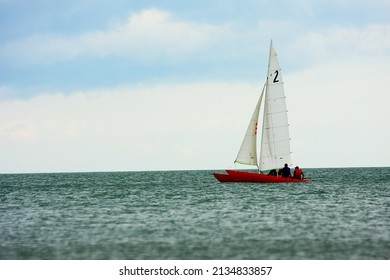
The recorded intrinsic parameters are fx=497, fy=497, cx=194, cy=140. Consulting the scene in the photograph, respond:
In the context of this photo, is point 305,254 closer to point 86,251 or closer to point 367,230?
point 367,230

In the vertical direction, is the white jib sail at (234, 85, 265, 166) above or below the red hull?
above

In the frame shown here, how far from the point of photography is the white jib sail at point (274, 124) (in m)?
50.0

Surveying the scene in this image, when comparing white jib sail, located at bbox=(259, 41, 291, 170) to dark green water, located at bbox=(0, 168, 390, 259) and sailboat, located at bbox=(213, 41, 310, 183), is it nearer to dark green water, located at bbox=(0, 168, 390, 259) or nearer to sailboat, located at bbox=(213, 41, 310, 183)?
sailboat, located at bbox=(213, 41, 310, 183)

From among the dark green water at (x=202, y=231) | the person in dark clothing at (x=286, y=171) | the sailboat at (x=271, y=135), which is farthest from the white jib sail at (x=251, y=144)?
the dark green water at (x=202, y=231)

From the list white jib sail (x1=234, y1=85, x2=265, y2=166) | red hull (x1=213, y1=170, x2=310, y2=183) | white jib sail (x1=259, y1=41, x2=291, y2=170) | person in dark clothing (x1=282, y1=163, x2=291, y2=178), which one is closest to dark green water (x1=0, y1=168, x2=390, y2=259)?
person in dark clothing (x1=282, y1=163, x2=291, y2=178)

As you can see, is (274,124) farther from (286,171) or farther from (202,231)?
(202,231)

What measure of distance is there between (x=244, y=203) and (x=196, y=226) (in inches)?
462

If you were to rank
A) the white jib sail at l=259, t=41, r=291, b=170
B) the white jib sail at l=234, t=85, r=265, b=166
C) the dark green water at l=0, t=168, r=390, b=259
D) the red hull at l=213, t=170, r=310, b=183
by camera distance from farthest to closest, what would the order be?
the white jib sail at l=234, t=85, r=265, b=166 → the red hull at l=213, t=170, r=310, b=183 → the white jib sail at l=259, t=41, r=291, b=170 → the dark green water at l=0, t=168, r=390, b=259

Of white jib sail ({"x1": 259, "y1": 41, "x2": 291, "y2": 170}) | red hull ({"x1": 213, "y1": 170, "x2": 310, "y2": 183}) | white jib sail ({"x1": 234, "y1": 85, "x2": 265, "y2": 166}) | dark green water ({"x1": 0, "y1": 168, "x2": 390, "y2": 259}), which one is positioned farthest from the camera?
white jib sail ({"x1": 234, "y1": 85, "x2": 265, "y2": 166})

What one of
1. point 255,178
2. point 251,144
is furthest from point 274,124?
point 255,178

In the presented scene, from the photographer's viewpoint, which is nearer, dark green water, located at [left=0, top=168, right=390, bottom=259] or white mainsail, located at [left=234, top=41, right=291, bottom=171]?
dark green water, located at [left=0, top=168, right=390, bottom=259]

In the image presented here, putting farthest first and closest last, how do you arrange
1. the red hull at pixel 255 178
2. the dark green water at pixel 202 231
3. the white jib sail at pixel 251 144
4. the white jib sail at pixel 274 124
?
the white jib sail at pixel 251 144 → the red hull at pixel 255 178 → the white jib sail at pixel 274 124 → the dark green water at pixel 202 231

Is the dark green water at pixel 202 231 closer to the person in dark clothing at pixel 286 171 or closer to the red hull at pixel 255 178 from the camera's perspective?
the person in dark clothing at pixel 286 171

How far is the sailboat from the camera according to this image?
164 feet
